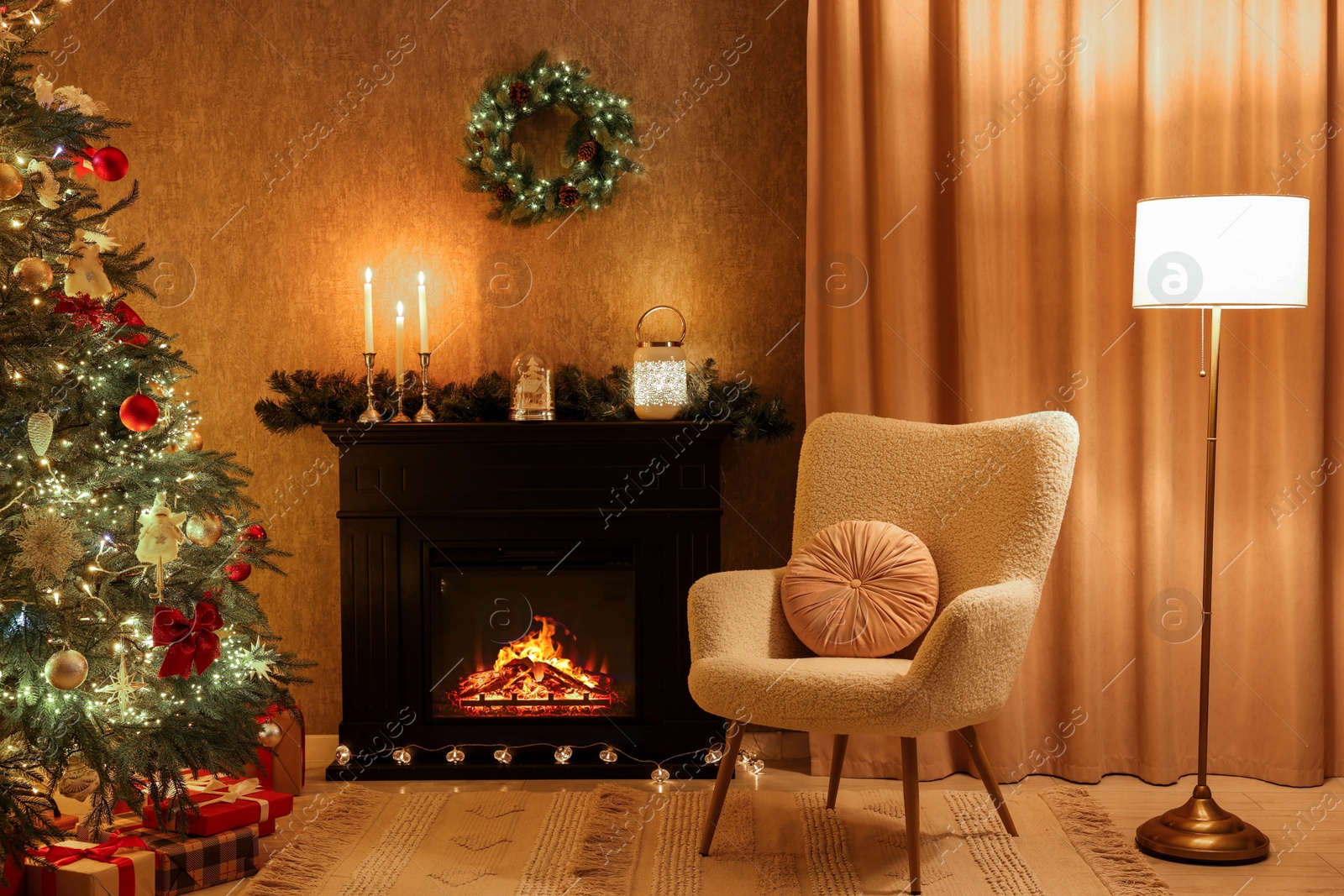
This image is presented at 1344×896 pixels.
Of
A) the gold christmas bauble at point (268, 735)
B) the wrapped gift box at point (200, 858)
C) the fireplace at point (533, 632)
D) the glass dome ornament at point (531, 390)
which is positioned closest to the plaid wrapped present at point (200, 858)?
the wrapped gift box at point (200, 858)

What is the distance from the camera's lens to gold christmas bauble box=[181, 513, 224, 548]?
94.0 inches

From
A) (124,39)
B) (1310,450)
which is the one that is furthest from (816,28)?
(124,39)

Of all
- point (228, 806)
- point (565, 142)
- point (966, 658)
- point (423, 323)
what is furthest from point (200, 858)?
point (565, 142)

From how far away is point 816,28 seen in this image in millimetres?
3248

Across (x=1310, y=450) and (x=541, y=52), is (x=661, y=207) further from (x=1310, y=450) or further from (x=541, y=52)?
(x=1310, y=450)

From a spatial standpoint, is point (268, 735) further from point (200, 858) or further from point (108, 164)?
point (108, 164)

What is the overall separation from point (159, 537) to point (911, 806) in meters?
1.59

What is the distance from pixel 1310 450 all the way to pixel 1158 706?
2.56 ft

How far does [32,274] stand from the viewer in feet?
7.34

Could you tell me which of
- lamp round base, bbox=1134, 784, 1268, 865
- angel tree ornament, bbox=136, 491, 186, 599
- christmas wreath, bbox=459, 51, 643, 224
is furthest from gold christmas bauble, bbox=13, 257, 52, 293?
lamp round base, bbox=1134, 784, 1268, 865

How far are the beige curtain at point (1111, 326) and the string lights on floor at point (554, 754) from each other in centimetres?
40

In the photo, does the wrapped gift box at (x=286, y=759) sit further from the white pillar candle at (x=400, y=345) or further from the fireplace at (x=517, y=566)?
the white pillar candle at (x=400, y=345)

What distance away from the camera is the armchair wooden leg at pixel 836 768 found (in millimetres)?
2898

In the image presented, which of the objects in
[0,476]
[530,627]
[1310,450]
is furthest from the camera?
[530,627]
